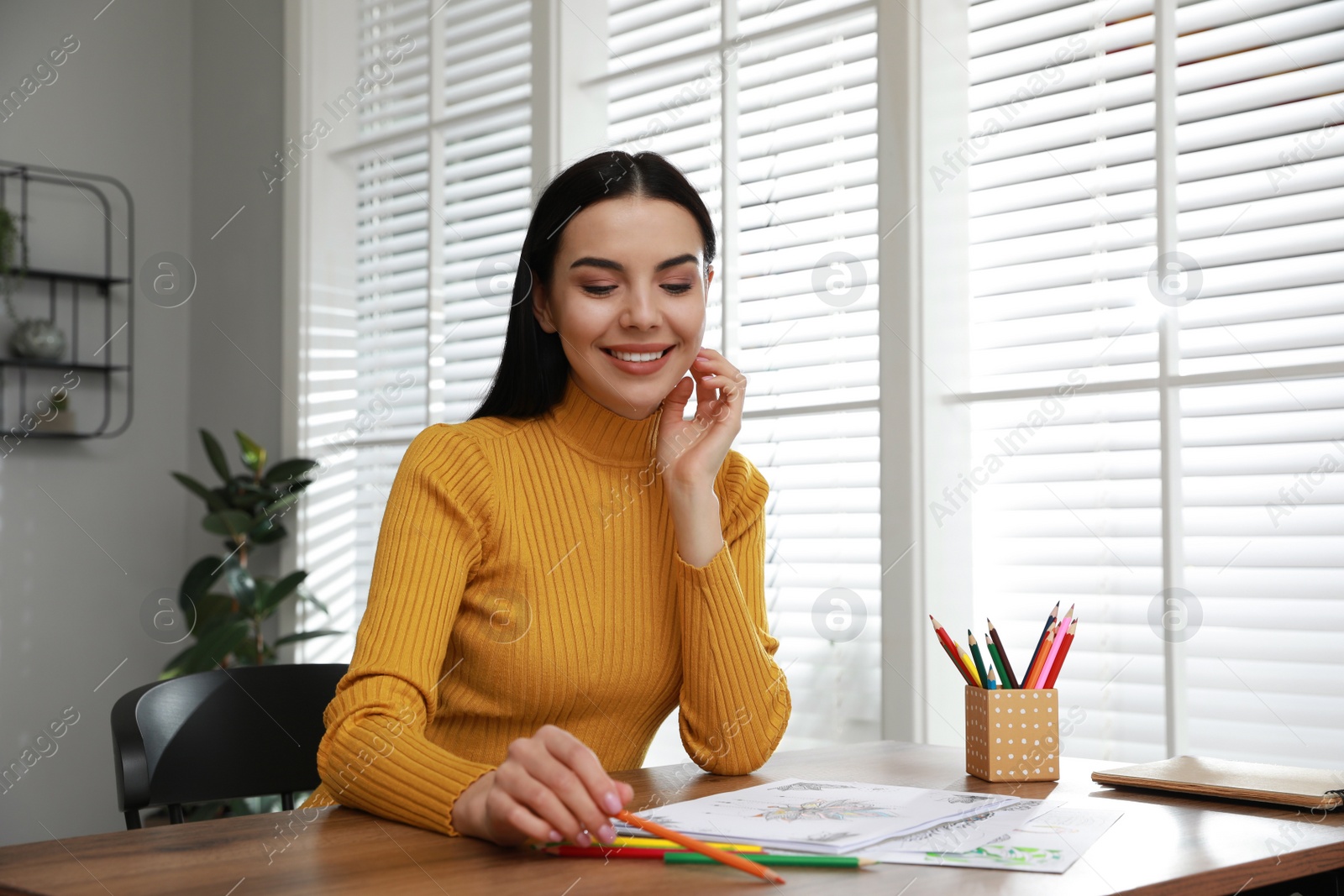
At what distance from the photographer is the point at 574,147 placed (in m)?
2.78

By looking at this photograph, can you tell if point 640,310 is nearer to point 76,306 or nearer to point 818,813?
point 818,813

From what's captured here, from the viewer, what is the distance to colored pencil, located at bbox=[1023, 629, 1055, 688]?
1.28 m

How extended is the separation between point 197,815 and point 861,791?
260cm

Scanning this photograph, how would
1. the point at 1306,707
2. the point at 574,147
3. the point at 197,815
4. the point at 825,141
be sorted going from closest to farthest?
the point at 1306,707
the point at 825,141
the point at 574,147
the point at 197,815

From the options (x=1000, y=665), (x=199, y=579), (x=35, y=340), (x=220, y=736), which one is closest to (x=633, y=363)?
(x=1000, y=665)

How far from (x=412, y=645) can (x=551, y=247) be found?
564 mm

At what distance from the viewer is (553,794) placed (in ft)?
2.91

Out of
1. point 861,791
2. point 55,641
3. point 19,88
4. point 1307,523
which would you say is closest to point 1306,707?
point 1307,523

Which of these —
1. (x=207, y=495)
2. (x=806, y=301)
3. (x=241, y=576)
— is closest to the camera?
(x=806, y=301)

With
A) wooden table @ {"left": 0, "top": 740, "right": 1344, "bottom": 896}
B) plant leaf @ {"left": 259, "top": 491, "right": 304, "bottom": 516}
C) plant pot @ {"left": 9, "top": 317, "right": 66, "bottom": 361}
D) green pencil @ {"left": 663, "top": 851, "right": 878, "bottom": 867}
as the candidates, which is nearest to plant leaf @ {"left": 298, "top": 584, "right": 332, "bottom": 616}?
plant leaf @ {"left": 259, "top": 491, "right": 304, "bottom": 516}

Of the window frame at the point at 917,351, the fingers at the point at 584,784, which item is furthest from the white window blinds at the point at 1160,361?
the fingers at the point at 584,784

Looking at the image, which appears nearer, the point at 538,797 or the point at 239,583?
the point at 538,797

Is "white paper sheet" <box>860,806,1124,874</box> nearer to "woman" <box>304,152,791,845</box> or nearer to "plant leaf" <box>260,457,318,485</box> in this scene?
"woman" <box>304,152,791,845</box>

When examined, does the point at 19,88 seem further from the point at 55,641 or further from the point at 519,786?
the point at 519,786
